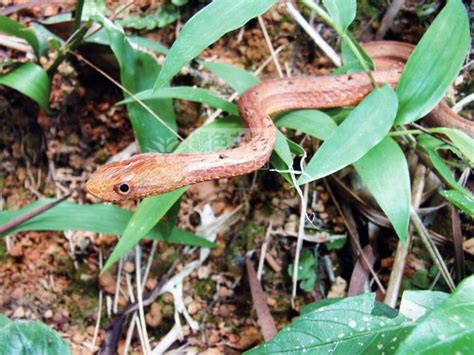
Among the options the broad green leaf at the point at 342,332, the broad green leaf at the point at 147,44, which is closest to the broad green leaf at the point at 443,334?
the broad green leaf at the point at 342,332

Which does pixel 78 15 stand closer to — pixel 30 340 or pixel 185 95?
pixel 185 95

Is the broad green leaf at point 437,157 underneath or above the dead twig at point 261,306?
above

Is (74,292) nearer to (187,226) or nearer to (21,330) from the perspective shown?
(187,226)

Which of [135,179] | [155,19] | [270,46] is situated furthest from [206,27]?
[155,19]

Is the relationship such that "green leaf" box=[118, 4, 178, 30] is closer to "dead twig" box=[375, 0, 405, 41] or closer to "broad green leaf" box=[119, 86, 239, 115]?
"broad green leaf" box=[119, 86, 239, 115]

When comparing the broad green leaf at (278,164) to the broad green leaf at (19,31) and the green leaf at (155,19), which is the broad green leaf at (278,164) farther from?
the broad green leaf at (19,31)

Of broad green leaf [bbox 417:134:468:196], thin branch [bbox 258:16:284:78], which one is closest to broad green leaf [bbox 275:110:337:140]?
broad green leaf [bbox 417:134:468:196]
